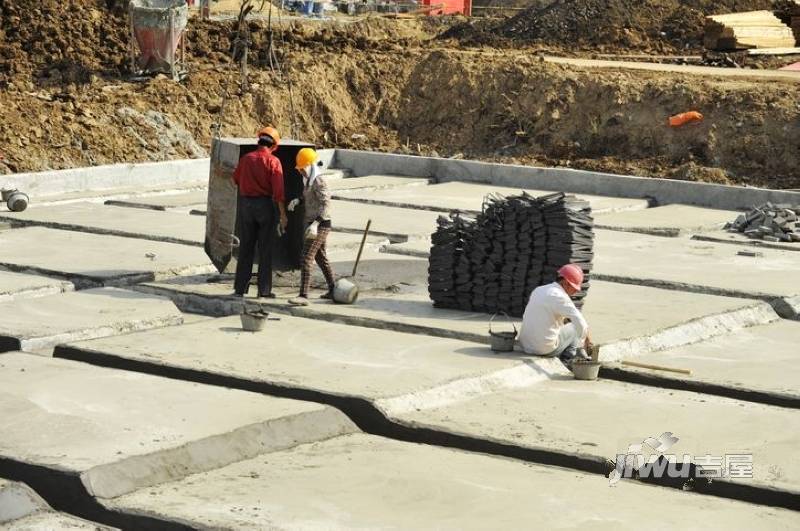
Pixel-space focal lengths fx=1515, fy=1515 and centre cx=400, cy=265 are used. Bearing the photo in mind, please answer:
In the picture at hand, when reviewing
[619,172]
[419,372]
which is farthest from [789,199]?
[419,372]

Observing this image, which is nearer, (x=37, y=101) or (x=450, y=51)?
(x=37, y=101)

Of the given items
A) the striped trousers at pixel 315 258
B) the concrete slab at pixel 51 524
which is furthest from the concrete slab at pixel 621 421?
the striped trousers at pixel 315 258

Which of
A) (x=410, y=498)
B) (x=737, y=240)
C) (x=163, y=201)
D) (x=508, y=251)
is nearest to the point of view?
(x=410, y=498)

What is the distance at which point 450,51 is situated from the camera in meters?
28.9

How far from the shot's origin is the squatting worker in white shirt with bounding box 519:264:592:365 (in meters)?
12.4

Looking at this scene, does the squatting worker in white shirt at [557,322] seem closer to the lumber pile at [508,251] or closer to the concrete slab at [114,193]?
the lumber pile at [508,251]

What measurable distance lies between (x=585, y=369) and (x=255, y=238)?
3.97 meters

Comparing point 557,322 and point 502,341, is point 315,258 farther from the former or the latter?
point 557,322

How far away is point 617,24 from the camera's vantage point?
34531 mm

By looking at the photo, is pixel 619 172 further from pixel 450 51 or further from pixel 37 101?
pixel 37 101

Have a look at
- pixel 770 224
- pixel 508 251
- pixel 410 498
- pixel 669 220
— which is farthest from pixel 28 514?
pixel 669 220

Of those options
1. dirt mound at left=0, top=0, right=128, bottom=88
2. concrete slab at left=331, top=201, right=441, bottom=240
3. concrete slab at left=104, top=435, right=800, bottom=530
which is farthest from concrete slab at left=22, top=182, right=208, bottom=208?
concrete slab at left=104, top=435, right=800, bottom=530

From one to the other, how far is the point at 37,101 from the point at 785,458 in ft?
53.8

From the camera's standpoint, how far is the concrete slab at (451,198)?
21.8 meters
